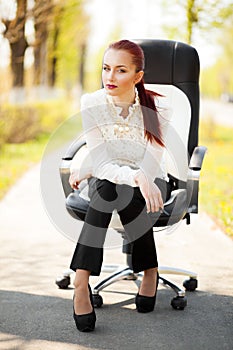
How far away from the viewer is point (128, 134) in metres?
3.76

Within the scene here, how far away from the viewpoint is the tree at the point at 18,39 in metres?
11.0

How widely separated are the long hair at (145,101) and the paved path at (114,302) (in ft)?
2.87

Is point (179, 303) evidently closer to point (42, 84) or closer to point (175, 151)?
point (175, 151)

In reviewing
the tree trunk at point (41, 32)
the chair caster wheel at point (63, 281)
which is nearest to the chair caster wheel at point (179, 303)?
the chair caster wheel at point (63, 281)

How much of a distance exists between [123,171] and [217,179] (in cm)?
586

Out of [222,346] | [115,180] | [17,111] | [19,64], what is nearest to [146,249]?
[115,180]

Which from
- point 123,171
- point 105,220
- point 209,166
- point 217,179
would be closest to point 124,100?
point 123,171

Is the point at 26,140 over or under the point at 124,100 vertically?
under

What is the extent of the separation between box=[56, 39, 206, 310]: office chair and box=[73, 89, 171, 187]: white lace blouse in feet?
0.75

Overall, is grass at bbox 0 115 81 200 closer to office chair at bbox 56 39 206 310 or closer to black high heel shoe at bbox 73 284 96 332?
office chair at bbox 56 39 206 310

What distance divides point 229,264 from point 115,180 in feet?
5.23

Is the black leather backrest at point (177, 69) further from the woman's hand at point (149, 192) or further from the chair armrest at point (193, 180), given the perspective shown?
the woman's hand at point (149, 192)

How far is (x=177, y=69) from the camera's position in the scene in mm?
4453

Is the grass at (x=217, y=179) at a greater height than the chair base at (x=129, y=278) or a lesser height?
lesser
